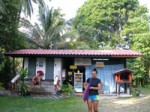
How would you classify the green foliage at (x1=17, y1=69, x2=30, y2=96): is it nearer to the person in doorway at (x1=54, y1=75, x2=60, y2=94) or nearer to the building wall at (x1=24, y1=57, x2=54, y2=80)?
the person in doorway at (x1=54, y1=75, x2=60, y2=94)

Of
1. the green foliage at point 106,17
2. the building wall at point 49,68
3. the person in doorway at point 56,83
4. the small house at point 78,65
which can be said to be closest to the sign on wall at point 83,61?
the small house at point 78,65

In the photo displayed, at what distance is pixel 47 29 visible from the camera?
27188mm

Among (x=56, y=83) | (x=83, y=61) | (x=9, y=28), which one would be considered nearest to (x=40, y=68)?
(x=56, y=83)

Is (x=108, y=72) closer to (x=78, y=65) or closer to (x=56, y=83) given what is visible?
(x=78, y=65)

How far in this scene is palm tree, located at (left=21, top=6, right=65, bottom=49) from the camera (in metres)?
26.2

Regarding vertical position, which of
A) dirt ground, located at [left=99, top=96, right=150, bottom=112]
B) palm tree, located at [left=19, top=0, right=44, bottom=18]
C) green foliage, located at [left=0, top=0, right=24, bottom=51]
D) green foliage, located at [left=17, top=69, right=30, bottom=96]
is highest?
palm tree, located at [left=19, top=0, right=44, bottom=18]

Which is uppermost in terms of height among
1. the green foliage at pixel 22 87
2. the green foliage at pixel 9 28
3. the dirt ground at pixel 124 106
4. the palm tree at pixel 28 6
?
the palm tree at pixel 28 6

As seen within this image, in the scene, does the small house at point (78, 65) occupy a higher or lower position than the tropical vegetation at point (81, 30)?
lower

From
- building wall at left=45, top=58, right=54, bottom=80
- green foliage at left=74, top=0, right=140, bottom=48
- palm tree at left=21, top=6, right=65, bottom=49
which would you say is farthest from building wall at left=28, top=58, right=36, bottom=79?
green foliage at left=74, top=0, right=140, bottom=48

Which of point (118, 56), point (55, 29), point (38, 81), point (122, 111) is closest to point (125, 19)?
point (55, 29)

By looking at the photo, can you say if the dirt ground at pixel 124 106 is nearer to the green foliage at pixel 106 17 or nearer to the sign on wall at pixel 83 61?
the sign on wall at pixel 83 61

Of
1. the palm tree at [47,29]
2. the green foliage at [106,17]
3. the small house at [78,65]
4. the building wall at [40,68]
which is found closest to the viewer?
the small house at [78,65]

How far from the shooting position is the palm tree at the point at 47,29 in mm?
26219

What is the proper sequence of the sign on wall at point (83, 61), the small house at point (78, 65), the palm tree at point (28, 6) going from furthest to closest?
the palm tree at point (28, 6), the sign on wall at point (83, 61), the small house at point (78, 65)
